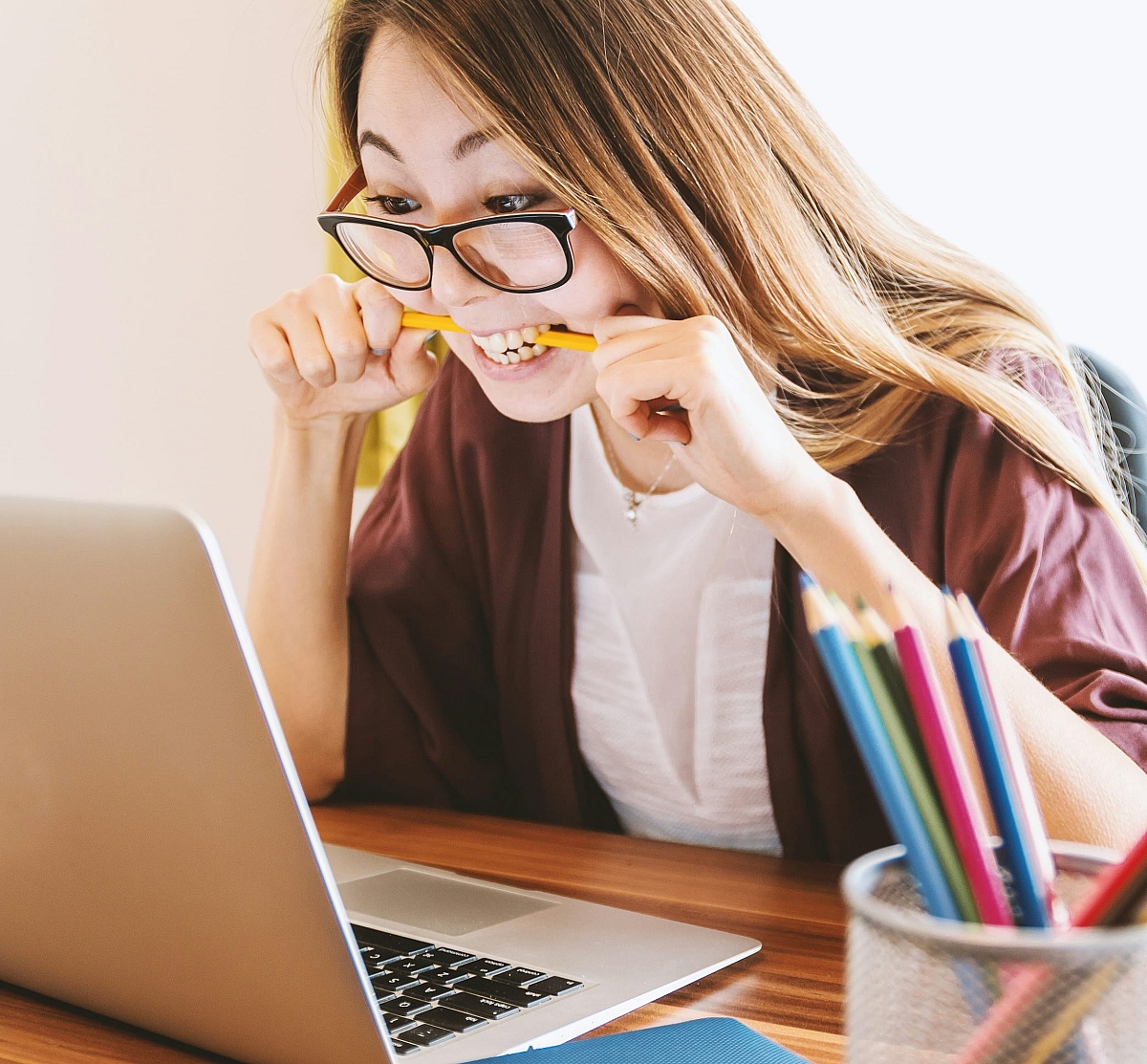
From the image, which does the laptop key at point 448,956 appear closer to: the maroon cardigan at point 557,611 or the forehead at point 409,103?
the maroon cardigan at point 557,611

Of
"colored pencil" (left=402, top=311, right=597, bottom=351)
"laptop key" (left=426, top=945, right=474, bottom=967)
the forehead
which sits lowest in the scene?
"laptop key" (left=426, top=945, right=474, bottom=967)

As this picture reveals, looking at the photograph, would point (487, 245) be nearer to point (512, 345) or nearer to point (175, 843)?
point (512, 345)

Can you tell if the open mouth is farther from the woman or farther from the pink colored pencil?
the pink colored pencil

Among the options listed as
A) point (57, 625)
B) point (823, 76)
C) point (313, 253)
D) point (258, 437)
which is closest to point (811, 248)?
point (57, 625)

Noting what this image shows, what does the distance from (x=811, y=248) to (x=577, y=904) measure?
0.52 meters

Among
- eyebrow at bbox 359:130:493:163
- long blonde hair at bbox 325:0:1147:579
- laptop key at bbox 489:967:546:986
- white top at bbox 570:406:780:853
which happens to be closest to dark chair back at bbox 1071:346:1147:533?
long blonde hair at bbox 325:0:1147:579

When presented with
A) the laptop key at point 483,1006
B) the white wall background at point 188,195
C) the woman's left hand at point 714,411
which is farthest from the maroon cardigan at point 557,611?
the white wall background at point 188,195

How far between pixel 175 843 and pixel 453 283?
562mm

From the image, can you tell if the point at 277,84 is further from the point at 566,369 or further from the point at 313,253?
the point at 566,369

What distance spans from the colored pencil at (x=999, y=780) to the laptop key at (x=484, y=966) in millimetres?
372

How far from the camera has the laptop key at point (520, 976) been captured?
0.64 meters

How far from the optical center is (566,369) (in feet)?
3.45

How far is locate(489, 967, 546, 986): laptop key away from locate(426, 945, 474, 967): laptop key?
0.09 feet

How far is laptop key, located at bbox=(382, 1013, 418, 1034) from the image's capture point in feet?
1.92
